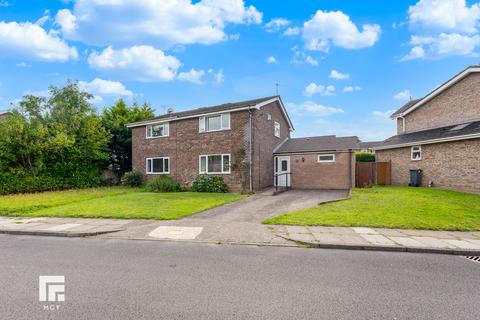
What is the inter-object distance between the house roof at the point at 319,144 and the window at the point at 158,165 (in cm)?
857

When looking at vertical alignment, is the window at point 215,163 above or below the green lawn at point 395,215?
above

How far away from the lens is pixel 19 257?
556cm

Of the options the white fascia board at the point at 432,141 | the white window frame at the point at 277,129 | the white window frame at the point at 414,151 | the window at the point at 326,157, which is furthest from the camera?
the white window frame at the point at 277,129

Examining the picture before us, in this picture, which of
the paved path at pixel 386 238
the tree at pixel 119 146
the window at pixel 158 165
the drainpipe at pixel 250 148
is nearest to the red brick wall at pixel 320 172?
the drainpipe at pixel 250 148

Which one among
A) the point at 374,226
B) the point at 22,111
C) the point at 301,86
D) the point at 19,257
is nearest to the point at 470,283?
the point at 374,226

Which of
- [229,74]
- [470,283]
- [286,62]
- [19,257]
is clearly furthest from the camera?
[229,74]

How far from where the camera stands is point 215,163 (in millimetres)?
17656

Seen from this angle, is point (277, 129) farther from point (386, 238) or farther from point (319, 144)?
point (386, 238)

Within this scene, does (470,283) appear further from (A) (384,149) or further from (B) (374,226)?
(A) (384,149)

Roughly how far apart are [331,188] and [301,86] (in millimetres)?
8450

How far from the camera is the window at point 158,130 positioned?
20062 mm

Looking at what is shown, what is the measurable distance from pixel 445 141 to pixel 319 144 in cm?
776

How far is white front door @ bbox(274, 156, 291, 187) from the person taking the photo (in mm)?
19016

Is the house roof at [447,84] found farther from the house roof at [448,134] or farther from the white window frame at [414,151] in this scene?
the white window frame at [414,151]
